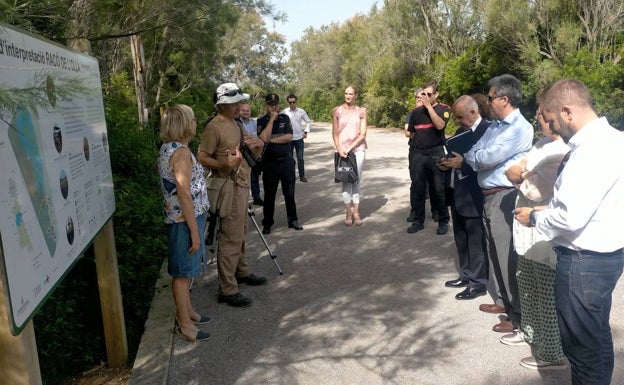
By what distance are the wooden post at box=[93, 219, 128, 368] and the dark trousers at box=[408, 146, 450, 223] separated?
4282 mm

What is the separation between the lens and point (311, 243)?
6.47 meters

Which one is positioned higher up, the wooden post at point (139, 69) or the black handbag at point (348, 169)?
the wooden post at point (139, 69)

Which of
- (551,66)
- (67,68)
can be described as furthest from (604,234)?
(551,66)

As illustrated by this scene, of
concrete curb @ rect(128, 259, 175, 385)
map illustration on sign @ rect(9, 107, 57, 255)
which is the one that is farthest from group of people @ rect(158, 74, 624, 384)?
map illustration on sign @ rect(9, 107, 57, 255)

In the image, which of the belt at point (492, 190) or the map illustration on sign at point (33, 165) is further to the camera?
the belt at point (492, 190)

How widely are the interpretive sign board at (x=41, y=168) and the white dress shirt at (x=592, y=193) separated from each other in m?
2.31

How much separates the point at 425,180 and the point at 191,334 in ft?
13.0

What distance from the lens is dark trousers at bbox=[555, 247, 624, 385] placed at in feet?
8.35

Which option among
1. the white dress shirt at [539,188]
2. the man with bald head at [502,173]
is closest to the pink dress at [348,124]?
the man with bald head at [502,173]

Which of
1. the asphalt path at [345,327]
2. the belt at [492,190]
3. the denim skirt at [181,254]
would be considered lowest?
the asphalt path at [345,327]

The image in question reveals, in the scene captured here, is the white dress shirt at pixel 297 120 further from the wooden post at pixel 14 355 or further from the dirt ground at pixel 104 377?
the wooden post at pixel 14 355

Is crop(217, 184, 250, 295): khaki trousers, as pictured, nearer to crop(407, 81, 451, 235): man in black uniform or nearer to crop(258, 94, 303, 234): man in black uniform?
crop(258, 94, 303, 234): man in black uniform

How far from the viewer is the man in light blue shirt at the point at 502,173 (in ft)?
12.4

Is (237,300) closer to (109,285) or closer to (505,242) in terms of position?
(109,285)
